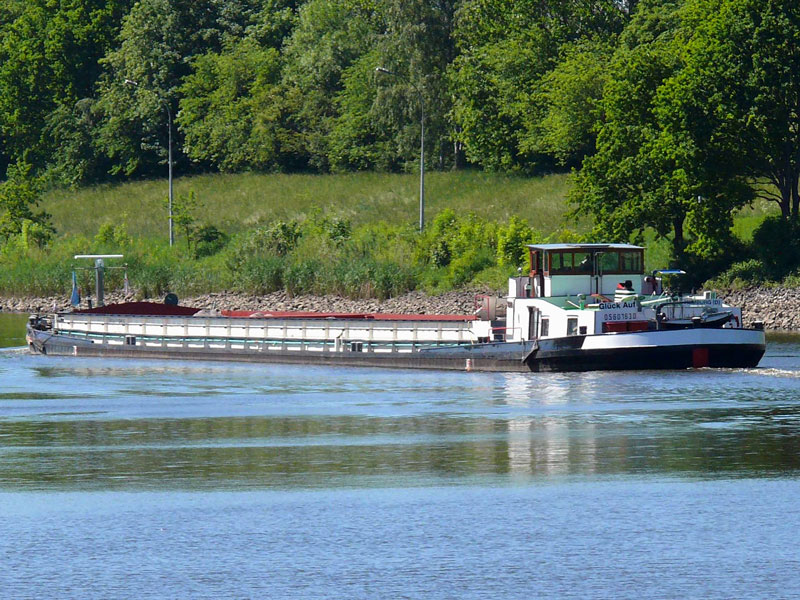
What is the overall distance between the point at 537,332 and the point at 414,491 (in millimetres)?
21596

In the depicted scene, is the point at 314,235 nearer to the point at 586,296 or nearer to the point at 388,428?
the point at 586,296

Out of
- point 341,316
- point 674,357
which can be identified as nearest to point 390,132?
point 341,316

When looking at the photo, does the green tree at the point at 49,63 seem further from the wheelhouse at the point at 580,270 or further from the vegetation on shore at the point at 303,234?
the wheelhouse at the point at 580,270

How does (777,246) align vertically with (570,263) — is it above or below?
above

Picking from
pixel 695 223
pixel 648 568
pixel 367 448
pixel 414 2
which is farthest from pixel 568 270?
pixel 414 2

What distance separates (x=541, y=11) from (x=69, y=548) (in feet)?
287

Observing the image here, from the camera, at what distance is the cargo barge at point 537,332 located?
4791 centimetres

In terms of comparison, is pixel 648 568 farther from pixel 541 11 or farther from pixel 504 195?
pixel 541 11

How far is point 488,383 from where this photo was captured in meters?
49.2

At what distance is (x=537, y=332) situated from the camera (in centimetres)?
5097

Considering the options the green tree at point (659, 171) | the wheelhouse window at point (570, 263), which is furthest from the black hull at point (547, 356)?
the green tree at point (659, 171)

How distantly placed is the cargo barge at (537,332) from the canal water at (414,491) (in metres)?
1.10

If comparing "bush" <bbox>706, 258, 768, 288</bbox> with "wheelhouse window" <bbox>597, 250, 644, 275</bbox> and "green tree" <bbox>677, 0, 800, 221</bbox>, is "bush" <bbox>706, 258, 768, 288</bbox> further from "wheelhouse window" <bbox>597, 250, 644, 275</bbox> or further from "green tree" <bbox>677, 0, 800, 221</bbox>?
"wheelhouse window" <bbox>597, 250, 644, 275</bbox>

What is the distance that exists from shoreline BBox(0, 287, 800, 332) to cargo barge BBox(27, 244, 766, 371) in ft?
53.9
